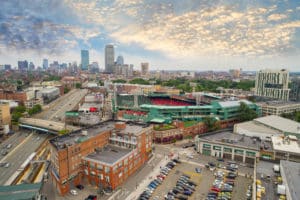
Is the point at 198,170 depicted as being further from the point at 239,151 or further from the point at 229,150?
the point at 239,151

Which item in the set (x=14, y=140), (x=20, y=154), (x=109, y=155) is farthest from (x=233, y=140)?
(x=14, y=140)

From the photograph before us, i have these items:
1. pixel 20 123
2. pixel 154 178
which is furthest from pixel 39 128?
pixel 154 178

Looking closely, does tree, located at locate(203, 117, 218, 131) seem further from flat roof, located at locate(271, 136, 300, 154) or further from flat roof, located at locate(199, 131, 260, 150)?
flat roof, located at locate(271, 136, 300, 154)

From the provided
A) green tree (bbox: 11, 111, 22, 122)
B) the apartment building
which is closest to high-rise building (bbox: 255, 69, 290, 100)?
green tree (bbox: 11, 111, 22, 122)

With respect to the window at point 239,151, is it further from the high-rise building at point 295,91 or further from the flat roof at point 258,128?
the high-rise building at point 295,91

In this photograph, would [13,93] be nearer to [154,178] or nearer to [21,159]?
[21,159]

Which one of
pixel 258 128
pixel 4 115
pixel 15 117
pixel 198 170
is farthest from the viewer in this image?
pixel 15 117
